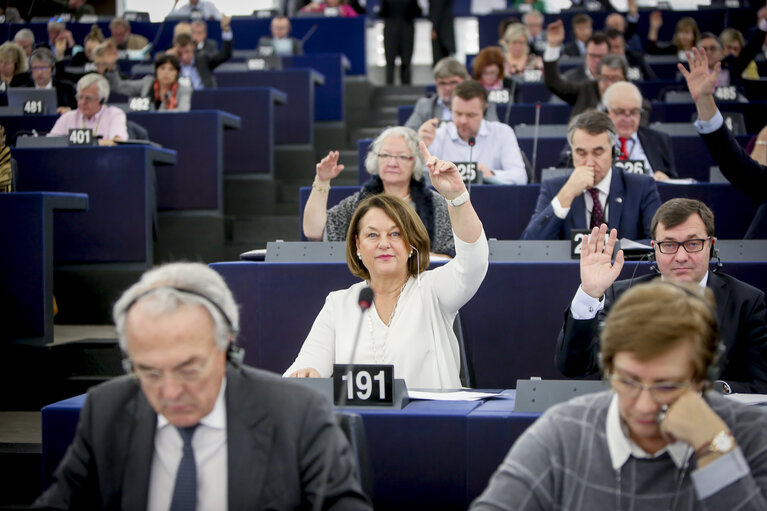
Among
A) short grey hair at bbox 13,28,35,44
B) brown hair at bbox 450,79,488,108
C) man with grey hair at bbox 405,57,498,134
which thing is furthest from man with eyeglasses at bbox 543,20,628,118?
short grey hair at bbox 13,28,35,44

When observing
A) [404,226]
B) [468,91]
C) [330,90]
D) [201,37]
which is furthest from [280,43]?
[404,226]

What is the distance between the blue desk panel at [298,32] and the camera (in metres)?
9.70

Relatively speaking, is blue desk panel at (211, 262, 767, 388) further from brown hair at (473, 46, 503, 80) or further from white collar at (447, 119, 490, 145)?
brown hair at (473, 46, 503, 80)

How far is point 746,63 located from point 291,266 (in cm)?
583

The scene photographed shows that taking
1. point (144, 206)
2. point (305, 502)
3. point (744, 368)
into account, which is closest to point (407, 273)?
point (744, 368)

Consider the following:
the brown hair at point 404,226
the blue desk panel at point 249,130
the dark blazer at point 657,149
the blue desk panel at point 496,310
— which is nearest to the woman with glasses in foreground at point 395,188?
the blue desk panel at point 496,310

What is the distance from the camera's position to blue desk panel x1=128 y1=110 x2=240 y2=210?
582 centimetres

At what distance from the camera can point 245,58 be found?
934 cm

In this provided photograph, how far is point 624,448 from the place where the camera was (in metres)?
1.50

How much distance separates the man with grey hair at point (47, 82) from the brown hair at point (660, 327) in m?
6.57

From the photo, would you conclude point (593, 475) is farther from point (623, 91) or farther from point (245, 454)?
point (623, 91)

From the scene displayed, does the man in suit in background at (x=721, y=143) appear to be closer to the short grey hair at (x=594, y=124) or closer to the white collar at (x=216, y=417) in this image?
the short grey hair at (x=594, y=124)

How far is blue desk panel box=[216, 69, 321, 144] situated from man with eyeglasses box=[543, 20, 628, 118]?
74.6 inches

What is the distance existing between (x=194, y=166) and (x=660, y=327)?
4.69 metres
